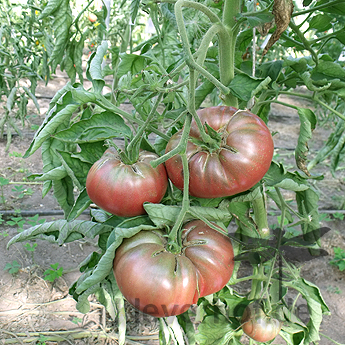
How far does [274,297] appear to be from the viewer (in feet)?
3.34

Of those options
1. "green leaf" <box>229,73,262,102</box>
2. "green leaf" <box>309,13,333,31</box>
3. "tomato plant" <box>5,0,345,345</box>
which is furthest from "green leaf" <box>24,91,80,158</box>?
"green leaf" <box>309,13,333,31</box>

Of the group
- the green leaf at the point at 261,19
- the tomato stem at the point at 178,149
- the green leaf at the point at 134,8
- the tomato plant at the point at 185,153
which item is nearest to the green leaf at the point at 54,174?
the tomato plant at the point at 185,153

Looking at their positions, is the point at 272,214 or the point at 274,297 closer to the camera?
the point at 274,297

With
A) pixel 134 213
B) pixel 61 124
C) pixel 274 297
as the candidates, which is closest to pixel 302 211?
pixel 274 297

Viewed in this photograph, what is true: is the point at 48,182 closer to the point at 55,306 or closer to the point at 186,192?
the point at 186,192

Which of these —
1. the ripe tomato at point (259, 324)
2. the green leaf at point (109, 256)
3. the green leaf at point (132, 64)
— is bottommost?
the ripe tomato at point (259, 324)

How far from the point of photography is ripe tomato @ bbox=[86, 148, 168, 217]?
0.62 meters

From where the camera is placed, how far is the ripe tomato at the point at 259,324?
938 mm

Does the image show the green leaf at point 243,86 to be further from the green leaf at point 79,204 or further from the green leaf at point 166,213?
the green leaf at point 79,204

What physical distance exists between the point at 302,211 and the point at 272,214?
1566 mm

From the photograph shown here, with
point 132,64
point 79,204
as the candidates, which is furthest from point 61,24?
point 79,204

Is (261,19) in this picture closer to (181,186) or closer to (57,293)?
(181,186)

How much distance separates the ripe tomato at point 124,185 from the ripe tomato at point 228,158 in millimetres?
39

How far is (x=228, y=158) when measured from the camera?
2.01ft
